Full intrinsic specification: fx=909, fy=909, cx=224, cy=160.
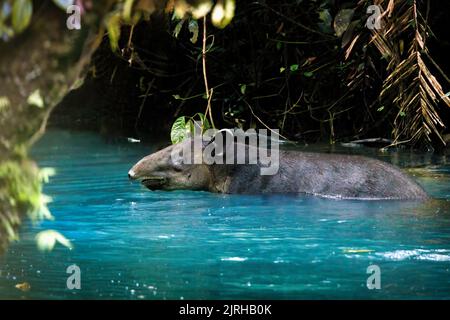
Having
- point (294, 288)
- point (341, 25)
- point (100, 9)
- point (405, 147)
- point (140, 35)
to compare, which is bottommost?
point (294, 288)

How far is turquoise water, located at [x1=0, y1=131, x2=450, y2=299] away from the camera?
18.2 ft

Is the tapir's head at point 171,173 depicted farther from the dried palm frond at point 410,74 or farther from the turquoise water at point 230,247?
the dried palm frond at point 410,74

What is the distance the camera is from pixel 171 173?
33.7ft

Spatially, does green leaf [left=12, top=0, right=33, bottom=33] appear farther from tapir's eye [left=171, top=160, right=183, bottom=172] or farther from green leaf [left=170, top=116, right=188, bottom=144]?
green leaf [left=170, top=116, right=188, bottom=144]

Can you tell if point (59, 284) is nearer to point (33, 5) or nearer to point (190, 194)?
point (33, 5)

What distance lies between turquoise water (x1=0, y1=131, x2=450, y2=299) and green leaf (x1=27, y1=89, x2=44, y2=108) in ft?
6.97

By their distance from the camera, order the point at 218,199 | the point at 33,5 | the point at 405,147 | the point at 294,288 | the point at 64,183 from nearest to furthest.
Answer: the point at 33,5 → the point at 294,288 → the point at 218,199 → the point at 64,183 → the point at 405,147

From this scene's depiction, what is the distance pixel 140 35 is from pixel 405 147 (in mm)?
5010

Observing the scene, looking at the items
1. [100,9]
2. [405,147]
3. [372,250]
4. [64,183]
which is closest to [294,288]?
[372,250]

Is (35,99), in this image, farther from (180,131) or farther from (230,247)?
(180,131)

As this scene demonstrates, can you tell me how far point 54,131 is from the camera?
16172 millimetres

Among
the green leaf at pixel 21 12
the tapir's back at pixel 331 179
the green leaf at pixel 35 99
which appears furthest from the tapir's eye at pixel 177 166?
the green leaf at pixel 21 12

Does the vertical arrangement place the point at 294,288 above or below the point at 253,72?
below

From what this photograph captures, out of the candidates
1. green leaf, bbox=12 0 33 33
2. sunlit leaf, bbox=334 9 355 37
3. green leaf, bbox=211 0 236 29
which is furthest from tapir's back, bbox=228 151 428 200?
green leaf, bbox=12 0 33 33
